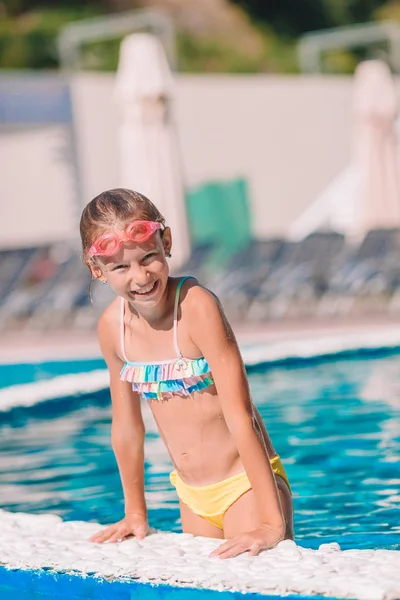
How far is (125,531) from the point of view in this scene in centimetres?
293

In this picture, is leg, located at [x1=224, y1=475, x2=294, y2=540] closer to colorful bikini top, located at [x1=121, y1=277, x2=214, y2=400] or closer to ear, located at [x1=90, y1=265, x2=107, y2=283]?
Answer: colorful bikini top, located at [x1=121, y1=277, x2=214, y2=400]

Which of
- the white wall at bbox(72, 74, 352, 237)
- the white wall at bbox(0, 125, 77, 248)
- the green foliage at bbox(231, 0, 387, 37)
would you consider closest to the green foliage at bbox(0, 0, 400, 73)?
the green foliage at bbox(231, 0, 387, 37)

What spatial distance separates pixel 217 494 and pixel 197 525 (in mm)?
186

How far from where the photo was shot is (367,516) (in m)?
4.07

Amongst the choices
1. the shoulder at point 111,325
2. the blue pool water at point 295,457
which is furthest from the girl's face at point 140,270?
the blue pool water at point 295,457

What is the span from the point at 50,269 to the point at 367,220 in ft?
14.1

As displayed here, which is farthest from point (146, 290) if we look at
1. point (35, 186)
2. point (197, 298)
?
point (35, 186)

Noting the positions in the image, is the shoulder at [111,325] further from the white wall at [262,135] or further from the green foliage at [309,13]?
the green foliage at [309,13]

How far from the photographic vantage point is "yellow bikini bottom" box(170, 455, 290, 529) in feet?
9.32

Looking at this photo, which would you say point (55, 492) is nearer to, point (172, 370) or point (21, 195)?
point (172, 370)

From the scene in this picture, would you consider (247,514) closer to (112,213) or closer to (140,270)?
(140,270)

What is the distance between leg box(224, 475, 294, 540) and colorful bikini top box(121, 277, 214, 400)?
300 mm

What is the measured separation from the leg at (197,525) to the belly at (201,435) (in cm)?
15

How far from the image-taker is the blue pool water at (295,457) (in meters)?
4.16
